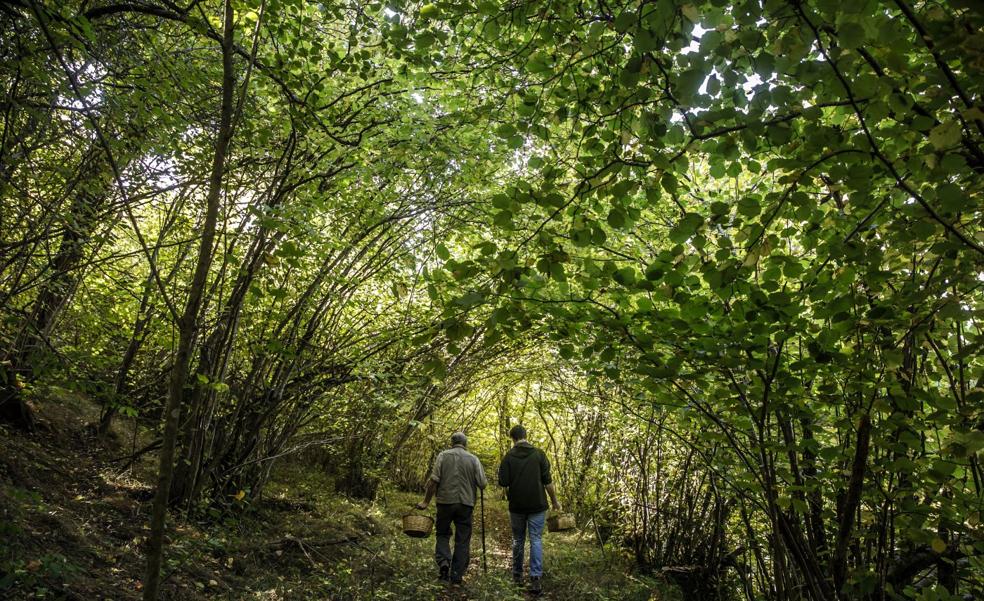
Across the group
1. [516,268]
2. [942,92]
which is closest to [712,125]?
[942,92]

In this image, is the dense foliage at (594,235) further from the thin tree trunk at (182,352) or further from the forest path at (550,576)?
the forest path at (550,576)

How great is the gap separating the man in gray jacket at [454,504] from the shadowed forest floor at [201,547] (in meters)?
0.26

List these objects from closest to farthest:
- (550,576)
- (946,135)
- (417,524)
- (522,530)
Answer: (946,135)
(417,524)
(522,530)
(550,576)

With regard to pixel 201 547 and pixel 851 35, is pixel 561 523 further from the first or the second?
pixel 851 35

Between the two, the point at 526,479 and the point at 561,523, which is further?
the point at 526,479

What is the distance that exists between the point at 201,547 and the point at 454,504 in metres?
2.72

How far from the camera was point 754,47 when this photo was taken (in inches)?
63.8

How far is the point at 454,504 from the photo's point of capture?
650 cm

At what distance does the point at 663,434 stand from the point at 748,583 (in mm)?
1987

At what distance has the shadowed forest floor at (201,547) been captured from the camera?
3.62 metres

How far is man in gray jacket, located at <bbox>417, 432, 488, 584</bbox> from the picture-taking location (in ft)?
20.8

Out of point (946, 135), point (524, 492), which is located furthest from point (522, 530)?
point (946, 135)

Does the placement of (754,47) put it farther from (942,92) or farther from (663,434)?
(663,434)

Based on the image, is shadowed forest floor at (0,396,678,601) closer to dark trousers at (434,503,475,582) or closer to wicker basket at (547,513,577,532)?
dark trousers at (434,503,475,582)
